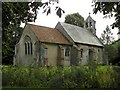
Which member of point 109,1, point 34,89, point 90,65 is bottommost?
point 34,89

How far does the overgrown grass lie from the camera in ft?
66.4

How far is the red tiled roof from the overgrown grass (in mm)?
23170

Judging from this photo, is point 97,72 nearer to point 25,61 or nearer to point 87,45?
point 25,61

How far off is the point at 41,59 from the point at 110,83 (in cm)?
2414

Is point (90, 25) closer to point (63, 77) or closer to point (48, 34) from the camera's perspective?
point (48, 34)

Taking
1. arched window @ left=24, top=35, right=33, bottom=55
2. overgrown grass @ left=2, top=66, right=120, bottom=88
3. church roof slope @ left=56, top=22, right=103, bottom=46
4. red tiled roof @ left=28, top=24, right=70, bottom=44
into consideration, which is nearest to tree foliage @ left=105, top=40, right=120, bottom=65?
church roof slope @ left=56, top=22, right=103, bottom=46

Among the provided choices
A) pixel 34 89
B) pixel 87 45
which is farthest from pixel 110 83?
pixel 87 45

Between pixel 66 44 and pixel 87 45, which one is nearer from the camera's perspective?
pixel 66 44

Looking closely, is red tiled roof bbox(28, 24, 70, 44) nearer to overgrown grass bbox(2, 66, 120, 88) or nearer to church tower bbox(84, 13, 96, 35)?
church tower bbox(84, 13, 96, 35)

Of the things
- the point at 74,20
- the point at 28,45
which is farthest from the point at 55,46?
the point at 74,20

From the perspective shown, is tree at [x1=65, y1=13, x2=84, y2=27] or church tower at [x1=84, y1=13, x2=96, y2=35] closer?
church tower at [x1=84, y1=13, x2=96, y2=35]

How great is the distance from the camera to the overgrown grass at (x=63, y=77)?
66.4 ft

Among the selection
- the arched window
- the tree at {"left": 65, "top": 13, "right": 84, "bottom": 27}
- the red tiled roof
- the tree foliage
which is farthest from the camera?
the tree at {"left": 65, "top": 13, "right": 84, "bottom": 27}

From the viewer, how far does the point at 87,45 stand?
171 feet
